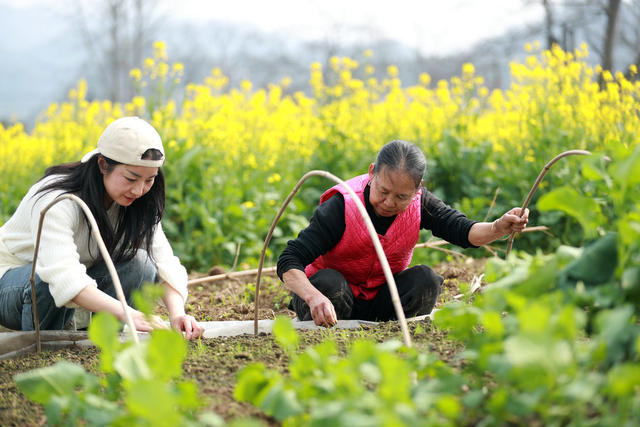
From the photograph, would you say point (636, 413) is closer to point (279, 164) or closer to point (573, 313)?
point (573, 313)

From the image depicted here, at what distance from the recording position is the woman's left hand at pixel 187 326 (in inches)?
87.5

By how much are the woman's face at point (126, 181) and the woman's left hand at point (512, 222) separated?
1.34m

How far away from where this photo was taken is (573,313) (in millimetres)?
1059

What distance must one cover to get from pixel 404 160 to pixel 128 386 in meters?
1.31

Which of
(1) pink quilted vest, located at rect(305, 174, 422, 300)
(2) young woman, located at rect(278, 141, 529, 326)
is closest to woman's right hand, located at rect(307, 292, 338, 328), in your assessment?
(2) young woman, located at rect(278, 141, 529, 326)

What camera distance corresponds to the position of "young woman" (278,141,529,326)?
91.7 inches

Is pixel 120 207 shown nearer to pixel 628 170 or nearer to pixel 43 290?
pixel 43 290

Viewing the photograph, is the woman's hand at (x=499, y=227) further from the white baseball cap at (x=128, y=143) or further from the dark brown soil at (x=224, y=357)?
the white baseball cap at (x=128, y=143)

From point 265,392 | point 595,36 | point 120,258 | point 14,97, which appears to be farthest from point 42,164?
point 14,97

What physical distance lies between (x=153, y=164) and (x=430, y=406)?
148 centimetres

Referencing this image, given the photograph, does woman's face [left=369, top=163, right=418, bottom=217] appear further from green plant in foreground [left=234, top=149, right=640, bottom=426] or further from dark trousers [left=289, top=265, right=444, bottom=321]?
green plant in foreground [left=234, top=149, right=640, bottom=426]

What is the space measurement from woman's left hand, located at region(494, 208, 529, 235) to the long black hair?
4.38ft

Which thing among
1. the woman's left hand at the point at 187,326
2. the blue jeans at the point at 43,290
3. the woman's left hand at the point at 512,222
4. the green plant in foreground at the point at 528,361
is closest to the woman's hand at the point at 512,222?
the woman's left hand at the point at 512,222

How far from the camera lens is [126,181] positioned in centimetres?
→ 232
